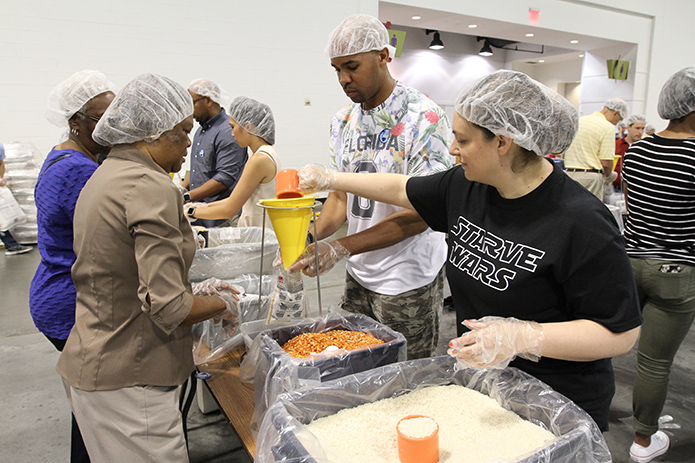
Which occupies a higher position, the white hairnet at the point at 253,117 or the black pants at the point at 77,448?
the white hairnet at the point at 253,117

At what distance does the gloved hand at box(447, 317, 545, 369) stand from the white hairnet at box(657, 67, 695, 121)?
141cm

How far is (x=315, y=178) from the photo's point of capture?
144 centimetres

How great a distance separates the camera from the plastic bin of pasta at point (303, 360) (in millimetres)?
1163

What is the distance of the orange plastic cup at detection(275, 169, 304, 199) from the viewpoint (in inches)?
52.4

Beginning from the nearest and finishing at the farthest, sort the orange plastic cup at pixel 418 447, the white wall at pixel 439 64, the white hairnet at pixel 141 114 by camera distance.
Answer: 1. the orange plastic cup at pixel 418 447
2. the white hairnet at pixel 141 114
3. the white wall at pixel 439 64

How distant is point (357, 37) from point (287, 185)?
0.59m

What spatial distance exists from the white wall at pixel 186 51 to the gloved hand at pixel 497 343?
5614 mm

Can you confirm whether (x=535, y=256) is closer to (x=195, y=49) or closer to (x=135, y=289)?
(x=135, y=289)

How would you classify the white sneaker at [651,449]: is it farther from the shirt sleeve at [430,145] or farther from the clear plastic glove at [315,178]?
the clear plastic glove at [315,178]

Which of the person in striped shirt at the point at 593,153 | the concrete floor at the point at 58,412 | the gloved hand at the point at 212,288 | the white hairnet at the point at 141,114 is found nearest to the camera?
the white hairnet at the point at 141,114

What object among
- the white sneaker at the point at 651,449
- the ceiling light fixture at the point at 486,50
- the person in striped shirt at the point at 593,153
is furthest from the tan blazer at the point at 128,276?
the ceiling light fixture at the point at 486,50

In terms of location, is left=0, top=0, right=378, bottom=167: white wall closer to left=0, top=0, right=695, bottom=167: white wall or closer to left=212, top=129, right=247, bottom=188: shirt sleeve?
left=0, top=0, right=695, bottom=167: white wall

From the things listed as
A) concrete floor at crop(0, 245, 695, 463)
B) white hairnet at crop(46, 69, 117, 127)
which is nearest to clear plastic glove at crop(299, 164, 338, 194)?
white hairnet at crop(46, 69, 117, 127)

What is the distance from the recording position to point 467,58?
12016 mm
